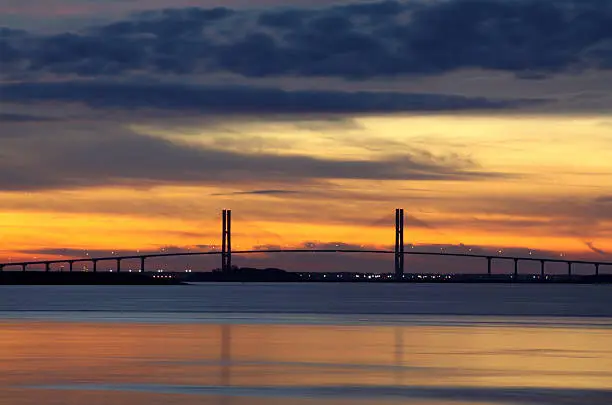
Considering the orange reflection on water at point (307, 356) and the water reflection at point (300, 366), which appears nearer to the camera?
the water reflection at point (300, 366)

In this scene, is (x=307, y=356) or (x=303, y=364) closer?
(x=303, y=364)

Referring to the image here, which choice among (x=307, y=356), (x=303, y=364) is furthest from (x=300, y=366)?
(x=307, y=356)

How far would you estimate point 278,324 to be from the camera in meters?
Result: 50.2

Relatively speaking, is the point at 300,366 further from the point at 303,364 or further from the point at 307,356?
the point at 307,356

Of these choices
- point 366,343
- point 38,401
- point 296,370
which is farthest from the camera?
point 366,343

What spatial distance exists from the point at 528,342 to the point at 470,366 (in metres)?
9.23

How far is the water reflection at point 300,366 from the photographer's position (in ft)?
75.2

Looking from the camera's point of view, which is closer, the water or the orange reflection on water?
the water

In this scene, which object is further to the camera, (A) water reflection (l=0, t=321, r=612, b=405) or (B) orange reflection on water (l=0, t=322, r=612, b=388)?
(B) orange reflection on water (l=0, t=322, r=612, b=388)

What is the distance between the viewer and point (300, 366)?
94.7 feet

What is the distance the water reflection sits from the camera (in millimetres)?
22922

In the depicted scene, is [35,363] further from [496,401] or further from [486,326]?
[486,326]

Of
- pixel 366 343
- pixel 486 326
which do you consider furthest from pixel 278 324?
pixel 366 343

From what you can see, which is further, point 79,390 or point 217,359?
point 217,359
